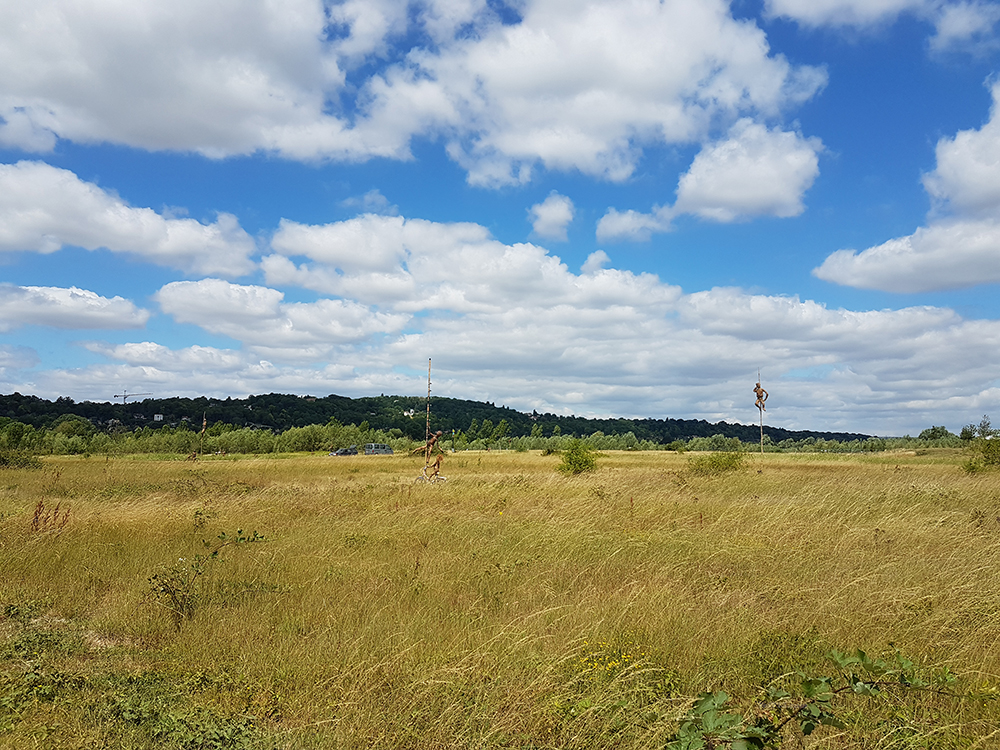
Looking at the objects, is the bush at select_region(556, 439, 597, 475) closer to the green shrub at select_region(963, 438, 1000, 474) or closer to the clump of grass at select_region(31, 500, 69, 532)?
the green shrub at select_region(963, 438, 1000, 474)

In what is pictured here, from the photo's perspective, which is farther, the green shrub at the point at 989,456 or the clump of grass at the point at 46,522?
the green shrub at the point at 989,456

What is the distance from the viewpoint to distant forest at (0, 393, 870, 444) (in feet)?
385

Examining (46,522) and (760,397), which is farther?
(760,397)

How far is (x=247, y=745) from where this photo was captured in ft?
12.7

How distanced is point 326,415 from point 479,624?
14134cm

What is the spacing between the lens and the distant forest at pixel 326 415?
117 m

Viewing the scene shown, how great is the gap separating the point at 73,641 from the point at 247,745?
302cm

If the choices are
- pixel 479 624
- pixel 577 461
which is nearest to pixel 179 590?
pixel 479 624

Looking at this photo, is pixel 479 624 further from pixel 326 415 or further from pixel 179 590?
pixel 326 415

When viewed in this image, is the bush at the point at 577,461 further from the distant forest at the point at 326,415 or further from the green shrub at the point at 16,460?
the distant forest at the point at 326,415

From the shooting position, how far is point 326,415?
141 metres

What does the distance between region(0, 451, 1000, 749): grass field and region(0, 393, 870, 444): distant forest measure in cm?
10225

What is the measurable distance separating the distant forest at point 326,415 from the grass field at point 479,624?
10225 cm

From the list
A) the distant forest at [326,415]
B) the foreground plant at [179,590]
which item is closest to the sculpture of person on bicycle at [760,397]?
the foreground plant at [179,590]
